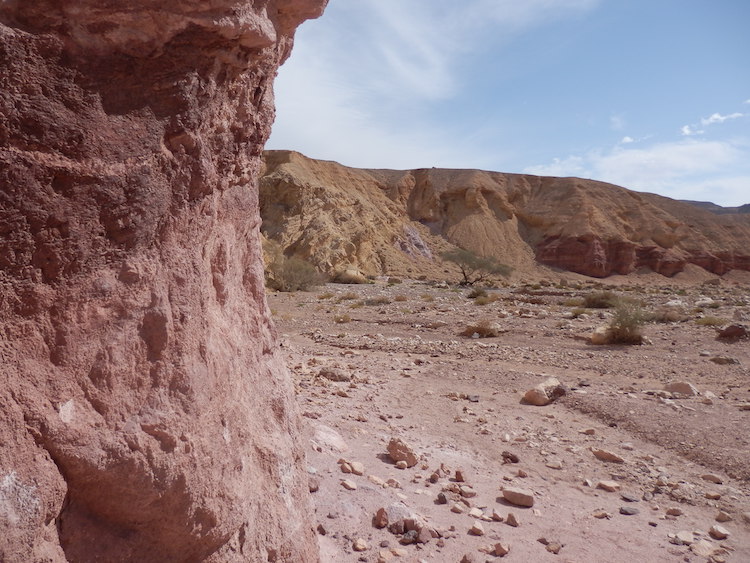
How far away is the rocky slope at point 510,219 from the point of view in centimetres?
3797

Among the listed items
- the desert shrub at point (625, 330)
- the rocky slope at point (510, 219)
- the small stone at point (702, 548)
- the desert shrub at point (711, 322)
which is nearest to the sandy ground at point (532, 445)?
the small stone at point (702, 548)

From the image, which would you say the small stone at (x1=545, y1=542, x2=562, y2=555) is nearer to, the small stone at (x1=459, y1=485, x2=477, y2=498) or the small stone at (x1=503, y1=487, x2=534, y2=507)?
the small stone at (x1=503, y1=487, x2=534, y2=507)

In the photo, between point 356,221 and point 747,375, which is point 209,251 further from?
point 356,221

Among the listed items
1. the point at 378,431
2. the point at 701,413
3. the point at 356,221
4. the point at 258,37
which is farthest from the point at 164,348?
the point at 356,221

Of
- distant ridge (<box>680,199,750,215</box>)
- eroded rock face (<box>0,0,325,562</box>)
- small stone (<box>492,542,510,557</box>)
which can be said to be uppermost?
distant ridge (<box>680,199,750,215</box>)

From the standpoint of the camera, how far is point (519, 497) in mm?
3750

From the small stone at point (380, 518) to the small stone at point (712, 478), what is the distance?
2772 mm

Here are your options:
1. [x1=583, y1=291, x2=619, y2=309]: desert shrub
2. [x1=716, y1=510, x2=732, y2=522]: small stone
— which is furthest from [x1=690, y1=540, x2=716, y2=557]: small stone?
[x1=583, y1=291, x2=619, y2=309]: desert shrub

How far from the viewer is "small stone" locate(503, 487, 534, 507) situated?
12.3ft

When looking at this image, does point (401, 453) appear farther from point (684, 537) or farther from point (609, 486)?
point (684, 537)

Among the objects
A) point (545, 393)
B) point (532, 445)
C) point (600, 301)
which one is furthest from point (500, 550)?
point (600, 301)

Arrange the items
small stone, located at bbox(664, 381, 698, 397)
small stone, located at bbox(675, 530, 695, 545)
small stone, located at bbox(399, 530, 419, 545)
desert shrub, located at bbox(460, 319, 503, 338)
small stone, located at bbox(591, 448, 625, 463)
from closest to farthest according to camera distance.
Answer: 1. small stone, located at bbox(399, 530, 419, 545)
2. small stone, located at bbox(675, 530, 695, 545)
3. small stone, located at bbox(591, 448, 625, 463)
4. small stone, located at bbox(664, 381, 698, 397)
5. desert shrub, located at bbox(460, 319, 503, 338)

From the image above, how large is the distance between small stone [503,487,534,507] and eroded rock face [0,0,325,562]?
6.75 feet

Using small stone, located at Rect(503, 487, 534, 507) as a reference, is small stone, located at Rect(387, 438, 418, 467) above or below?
above
